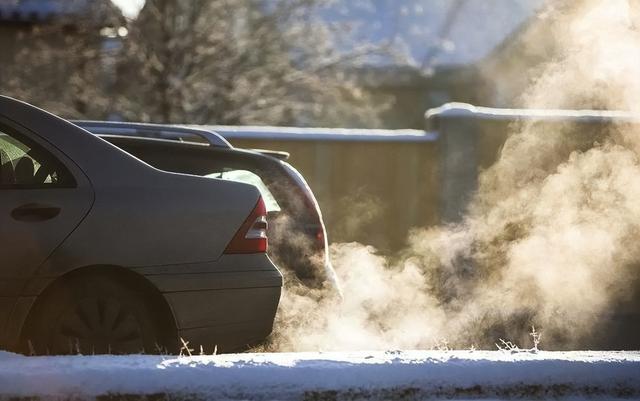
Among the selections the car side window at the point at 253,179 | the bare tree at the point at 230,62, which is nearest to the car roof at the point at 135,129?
the car side window at the point at 253,179

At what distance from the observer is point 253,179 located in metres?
Answer: 6.06

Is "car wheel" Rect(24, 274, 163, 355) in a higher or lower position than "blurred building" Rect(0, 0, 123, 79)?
lower

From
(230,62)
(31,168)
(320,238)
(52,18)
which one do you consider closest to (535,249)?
(320,238)

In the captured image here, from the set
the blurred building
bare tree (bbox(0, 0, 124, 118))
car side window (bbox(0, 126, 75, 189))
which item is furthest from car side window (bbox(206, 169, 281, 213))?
bare tree (bbox(0, 0, 124, 118))

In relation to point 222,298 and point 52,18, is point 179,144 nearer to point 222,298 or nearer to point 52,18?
point 222,298

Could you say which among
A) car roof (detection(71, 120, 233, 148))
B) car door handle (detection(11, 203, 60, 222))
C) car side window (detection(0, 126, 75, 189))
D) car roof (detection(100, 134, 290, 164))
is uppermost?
car roof (detection(71, 120, 233, 148))

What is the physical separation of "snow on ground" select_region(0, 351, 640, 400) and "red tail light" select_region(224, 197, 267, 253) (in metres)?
1.03

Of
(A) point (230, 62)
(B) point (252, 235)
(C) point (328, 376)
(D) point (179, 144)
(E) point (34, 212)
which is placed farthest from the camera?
(A) point (230, 62)

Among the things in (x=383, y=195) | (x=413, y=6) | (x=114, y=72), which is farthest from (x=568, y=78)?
(x=413, y=6)

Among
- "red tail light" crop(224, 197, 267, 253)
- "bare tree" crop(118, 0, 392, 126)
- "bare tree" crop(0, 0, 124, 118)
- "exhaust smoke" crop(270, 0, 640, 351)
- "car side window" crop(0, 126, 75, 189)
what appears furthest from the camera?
"bare tree" crop(0, 0, 124, 118)

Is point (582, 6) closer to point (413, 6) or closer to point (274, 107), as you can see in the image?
point (274, 107)

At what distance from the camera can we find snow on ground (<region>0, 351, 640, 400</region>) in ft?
11.7

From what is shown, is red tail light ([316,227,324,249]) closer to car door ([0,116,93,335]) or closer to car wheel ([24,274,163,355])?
car wheel ([24,274,163,355])

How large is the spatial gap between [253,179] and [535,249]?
411cm
